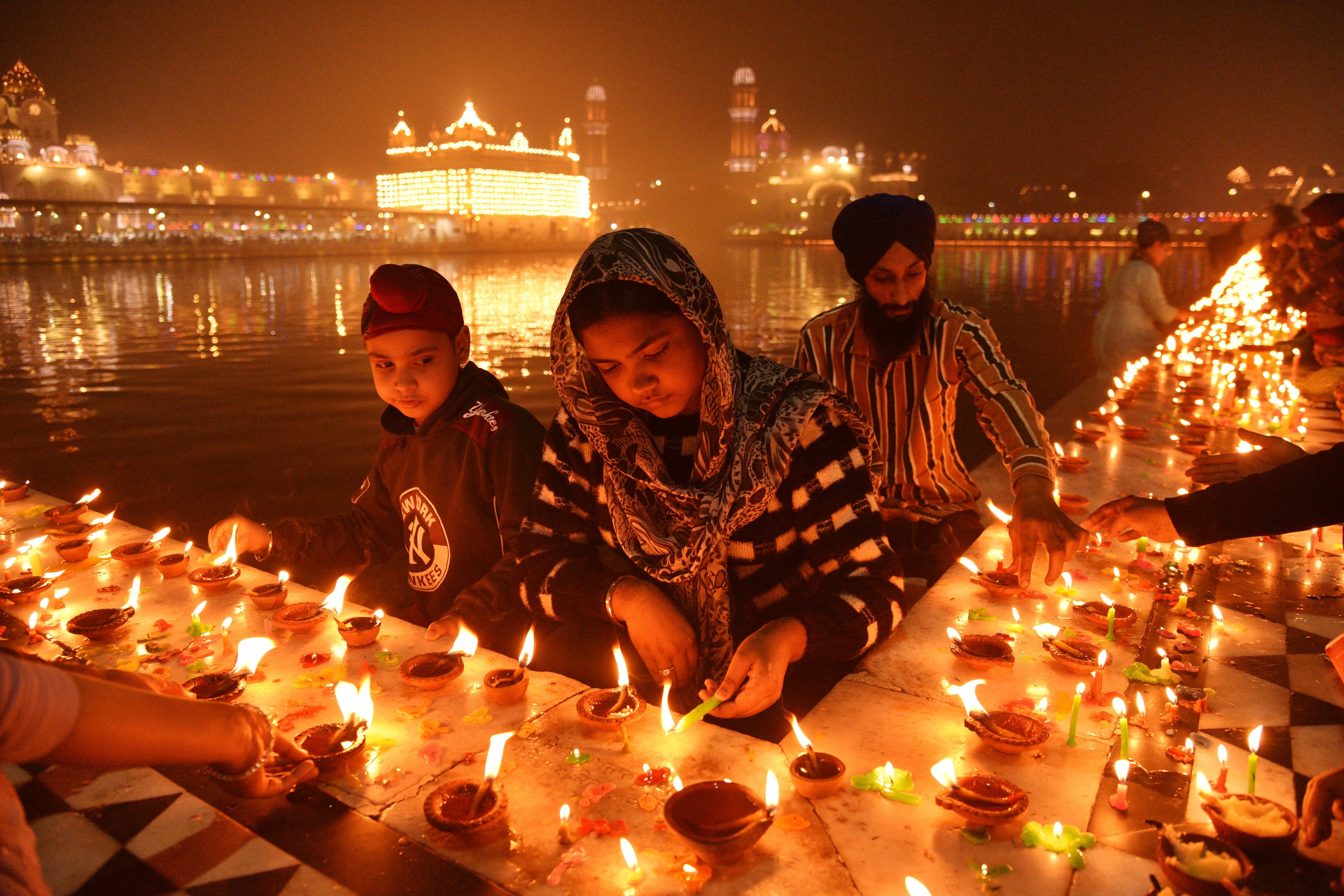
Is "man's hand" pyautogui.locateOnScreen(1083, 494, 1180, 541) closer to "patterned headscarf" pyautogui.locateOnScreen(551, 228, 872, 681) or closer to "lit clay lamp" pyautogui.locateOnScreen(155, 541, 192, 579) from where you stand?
"patterned headscarf" pyautogui.locateOnScreen(551, 228, 872, 681)

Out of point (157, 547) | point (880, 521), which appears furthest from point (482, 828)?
point (157, 547)

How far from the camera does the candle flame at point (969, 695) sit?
2.08 m

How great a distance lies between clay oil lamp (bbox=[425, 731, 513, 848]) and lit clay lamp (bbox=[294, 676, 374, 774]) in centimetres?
27

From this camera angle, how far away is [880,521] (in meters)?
2.45

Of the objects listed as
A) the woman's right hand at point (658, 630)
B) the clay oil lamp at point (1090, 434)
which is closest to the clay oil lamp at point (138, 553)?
the woman's right hand at point (658, 630)

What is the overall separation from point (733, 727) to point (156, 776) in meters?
1.87

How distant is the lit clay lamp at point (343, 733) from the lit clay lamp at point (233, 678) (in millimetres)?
292

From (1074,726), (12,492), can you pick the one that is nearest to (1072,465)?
(1074,726)

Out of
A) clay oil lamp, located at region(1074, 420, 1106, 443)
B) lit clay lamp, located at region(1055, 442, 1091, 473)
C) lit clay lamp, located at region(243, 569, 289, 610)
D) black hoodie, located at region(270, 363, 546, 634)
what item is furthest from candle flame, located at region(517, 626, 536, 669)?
clay oil lamp, located at region(1074, 420, 1106, 443)

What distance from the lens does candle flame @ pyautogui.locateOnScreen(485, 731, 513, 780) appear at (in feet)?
5.67

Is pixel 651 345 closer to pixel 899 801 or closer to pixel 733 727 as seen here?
pixel 899 801

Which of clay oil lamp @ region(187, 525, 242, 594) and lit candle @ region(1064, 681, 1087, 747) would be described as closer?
lit candle @ region(1064, 681, 1087, 747)

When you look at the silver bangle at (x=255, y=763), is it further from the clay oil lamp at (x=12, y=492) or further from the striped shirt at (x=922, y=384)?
the clay oil lamp at (x=12, y=492)

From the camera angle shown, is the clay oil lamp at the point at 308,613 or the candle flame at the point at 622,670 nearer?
the candle flame at the point at 622,670
